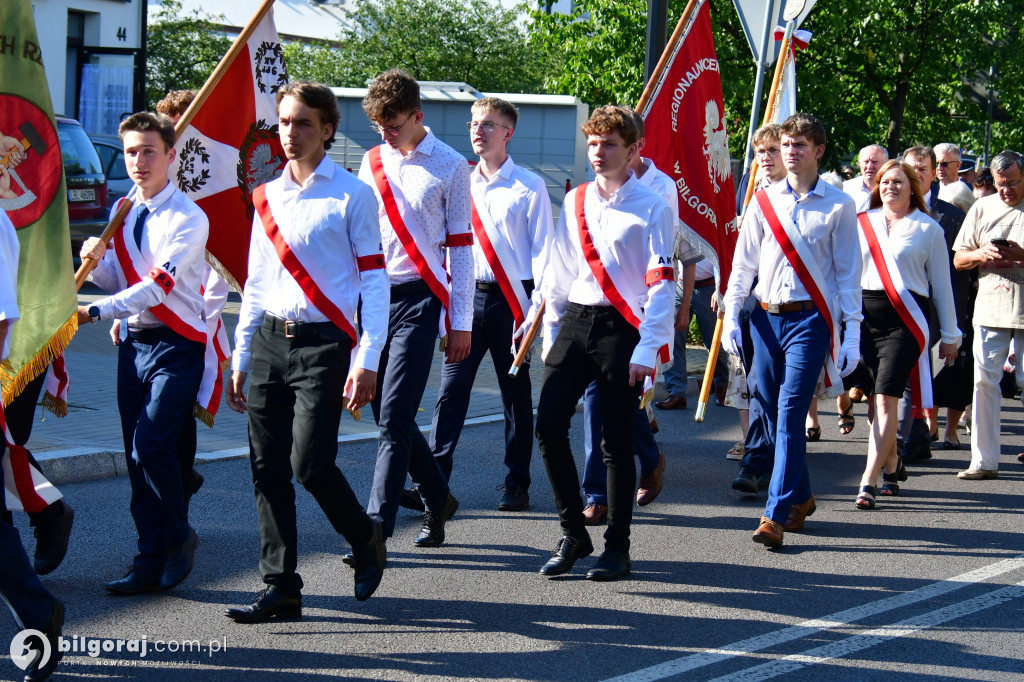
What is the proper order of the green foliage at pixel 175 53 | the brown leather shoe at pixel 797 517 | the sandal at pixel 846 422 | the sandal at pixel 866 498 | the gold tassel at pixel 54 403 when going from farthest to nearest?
the green foliage at pixel 175 53 → the sandal at pixel 846 422 → the sandal at pixel 866 498 → the brown leather shoe at pixel 797 517 → the gold tassel at pixel 54 403

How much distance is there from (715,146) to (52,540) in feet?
15.7

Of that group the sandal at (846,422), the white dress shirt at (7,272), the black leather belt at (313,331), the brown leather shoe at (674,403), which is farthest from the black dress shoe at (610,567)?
the brown leather shoe at (674,403)

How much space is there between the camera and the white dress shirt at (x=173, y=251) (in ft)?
17.2

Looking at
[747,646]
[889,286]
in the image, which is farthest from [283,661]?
[889,286]

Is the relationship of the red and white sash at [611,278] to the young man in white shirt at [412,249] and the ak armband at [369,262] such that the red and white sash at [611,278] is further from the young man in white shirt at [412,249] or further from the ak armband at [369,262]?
the ak armband at [369,262]

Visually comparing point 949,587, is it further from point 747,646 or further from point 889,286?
point 889,286

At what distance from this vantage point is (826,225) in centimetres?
630

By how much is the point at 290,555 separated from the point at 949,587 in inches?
116

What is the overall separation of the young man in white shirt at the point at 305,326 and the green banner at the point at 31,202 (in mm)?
750

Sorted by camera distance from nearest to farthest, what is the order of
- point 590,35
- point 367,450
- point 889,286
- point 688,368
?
point 889,286 < point 367,450 < point 688,368 < point 590,35

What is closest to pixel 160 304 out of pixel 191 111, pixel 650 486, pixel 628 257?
pixel 191 111

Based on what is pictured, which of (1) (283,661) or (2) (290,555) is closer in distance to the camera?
(1) (283,661)

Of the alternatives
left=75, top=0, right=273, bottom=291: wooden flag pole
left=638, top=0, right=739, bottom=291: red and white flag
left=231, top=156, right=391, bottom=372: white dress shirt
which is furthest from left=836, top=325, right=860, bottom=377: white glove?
left=75, top=0, right=273, bottom=291: wooden flag pole

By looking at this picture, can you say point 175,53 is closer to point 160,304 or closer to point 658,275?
point 160,304
